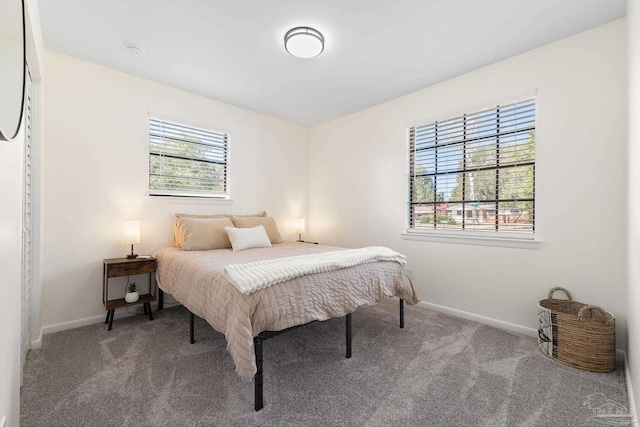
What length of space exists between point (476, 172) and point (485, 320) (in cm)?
151

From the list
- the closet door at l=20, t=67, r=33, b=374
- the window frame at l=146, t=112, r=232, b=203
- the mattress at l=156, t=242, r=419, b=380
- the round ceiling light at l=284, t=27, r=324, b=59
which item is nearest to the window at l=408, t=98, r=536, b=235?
the mattress at l=156, t=242, r=419, b=380

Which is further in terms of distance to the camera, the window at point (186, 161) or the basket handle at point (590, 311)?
the window at point (186, 161)

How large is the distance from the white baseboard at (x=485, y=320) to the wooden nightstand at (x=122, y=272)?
9.95 feet

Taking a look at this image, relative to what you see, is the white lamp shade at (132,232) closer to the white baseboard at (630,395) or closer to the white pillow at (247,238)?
the white pillow at (247,238)

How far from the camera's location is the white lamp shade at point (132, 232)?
2885 mm

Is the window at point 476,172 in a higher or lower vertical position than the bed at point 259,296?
higher

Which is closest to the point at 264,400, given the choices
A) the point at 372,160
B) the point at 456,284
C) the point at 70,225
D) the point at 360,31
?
the point at 456,284

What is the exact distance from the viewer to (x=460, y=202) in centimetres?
313

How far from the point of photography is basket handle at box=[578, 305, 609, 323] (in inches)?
80.7

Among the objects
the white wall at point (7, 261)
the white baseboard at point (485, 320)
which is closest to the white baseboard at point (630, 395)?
the white baseboard at point (485, 320)

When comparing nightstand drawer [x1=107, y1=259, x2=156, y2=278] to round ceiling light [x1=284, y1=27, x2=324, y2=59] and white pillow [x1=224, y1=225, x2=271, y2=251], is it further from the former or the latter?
round ceiling light [x1=284, y1=27, x2=324, y2=59]

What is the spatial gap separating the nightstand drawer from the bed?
151mm

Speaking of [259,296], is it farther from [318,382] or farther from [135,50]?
[135,50]

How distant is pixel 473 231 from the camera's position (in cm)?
302
